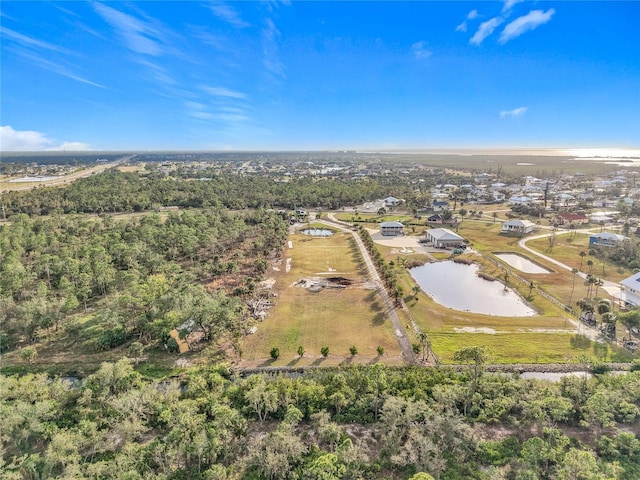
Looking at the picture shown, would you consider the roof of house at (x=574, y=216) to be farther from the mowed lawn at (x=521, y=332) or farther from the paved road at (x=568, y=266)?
the mowed lawn at (x=521, y=332)

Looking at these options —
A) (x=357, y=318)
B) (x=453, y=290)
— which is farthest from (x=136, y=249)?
(x=453, y=290)

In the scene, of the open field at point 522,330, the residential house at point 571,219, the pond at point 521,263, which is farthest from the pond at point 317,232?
the residential house at point 571,219

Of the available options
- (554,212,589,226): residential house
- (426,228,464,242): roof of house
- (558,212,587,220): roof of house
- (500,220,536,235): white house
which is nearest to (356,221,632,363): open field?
(426,228,464,242): roof of house

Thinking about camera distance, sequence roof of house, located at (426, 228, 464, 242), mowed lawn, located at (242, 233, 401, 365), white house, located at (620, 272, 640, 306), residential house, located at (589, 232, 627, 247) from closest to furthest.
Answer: mowed lawn, located at (242, 233, 401, 365)
white house, located at (620, 272, 640, 306)
residential house, located at (589, 232, 627, 247)
roof of house, located at (426, 228, 464, 242)

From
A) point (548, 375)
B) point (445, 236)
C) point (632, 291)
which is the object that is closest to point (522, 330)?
point (548, 375)

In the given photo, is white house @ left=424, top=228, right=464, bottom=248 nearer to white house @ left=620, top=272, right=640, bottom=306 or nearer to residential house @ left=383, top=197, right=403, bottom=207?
white house @ left=620, top=272, right=640, bottom=306
